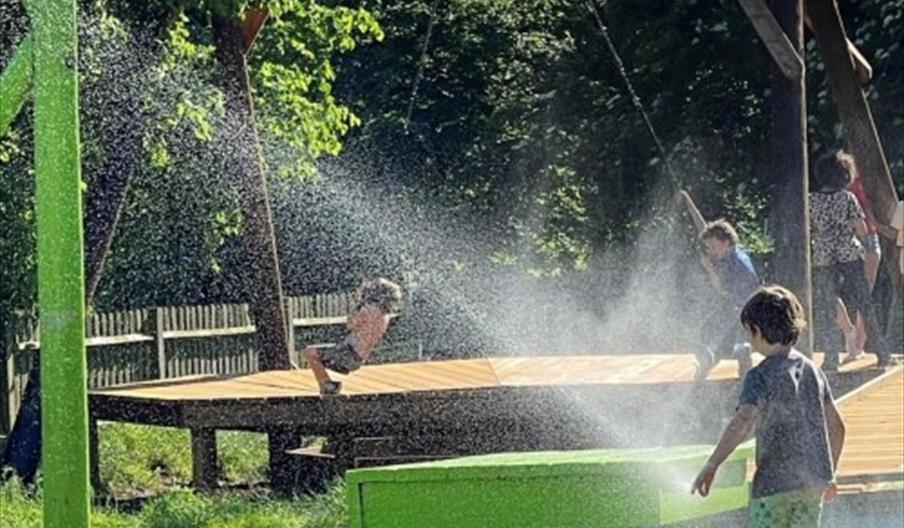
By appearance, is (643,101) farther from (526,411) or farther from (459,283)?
(526,411)

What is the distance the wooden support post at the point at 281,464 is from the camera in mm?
14281

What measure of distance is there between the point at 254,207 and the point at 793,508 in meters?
9.54

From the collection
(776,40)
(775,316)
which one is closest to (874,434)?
(776,40)

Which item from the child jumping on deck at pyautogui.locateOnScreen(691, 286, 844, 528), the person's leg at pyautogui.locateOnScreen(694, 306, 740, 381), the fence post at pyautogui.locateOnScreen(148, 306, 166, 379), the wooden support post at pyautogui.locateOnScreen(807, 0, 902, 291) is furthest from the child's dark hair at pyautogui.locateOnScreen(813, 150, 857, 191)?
the fence post at pyautogui.locateOnScreen(148, 306, 166, 379)

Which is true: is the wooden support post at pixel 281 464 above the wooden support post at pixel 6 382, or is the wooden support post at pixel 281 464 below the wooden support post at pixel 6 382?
below

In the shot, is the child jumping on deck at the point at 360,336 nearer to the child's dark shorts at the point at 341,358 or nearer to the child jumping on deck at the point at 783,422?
the child's dark shorts at the point at 341,358

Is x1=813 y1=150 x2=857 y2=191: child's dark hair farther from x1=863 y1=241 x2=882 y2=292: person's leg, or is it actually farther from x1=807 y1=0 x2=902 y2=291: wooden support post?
x1=863 y1=241 x2=882 y2=292: person's leg

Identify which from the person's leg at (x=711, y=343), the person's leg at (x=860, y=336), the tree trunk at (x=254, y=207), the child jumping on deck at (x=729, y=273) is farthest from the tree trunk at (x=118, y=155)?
the person's leg at (x=860, y=336)

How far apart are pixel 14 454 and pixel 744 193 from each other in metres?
14.4

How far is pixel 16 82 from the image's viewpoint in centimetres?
527

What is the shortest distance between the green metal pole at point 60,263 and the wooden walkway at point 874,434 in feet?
13.1

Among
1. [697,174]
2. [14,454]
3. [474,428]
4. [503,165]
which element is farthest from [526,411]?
[503,165]

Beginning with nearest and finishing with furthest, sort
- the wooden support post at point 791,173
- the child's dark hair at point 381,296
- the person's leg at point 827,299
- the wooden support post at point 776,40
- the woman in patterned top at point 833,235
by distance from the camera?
1. the wooden support post at point 776,40
2. the wooden support post at point 791,173
3. the child's dark hair at point 381,296
4. the woman in patterned top at point 833,235
5. the person's leg at point 827,299

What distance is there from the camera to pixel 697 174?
25938 mm
